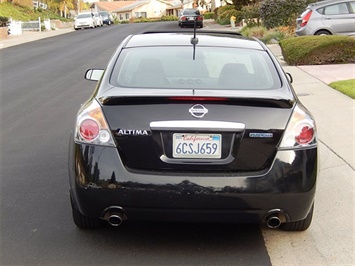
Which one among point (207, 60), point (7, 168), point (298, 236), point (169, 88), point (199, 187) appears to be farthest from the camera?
point (7, 168)

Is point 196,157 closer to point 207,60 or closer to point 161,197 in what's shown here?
point 161,197

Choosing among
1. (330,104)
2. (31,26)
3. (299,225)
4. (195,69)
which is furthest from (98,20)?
(299,225)

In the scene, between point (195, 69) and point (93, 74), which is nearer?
point (195, 69)

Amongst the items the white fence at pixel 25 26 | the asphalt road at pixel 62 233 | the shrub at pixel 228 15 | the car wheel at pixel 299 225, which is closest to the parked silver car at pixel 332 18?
the asphalt road at pixel 62 233

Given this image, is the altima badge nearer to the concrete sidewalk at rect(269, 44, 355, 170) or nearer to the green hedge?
the concrete sidewalk at rect(269, 44, 355, 170)

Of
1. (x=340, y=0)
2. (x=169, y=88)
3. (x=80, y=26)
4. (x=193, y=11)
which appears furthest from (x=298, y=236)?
(x=80, y=26)

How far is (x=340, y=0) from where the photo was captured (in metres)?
17.8

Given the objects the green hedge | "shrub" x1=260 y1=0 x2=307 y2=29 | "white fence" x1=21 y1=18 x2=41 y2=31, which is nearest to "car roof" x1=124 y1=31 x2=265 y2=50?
the green hedge

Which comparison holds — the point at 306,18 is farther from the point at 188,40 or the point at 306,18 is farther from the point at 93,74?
the point at 188,40

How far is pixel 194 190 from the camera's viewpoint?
12.1ft

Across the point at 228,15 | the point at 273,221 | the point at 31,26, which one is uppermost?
the point at 228,15

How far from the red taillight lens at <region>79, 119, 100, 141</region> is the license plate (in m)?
0.57

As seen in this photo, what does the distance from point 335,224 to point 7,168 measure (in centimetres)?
368

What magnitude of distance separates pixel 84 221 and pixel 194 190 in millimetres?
1115
